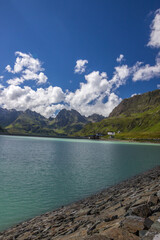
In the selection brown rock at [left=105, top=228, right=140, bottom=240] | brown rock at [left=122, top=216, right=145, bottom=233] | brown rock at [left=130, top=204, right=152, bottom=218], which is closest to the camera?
brown rock at [left=105, top=228, right=140, bottom=240]

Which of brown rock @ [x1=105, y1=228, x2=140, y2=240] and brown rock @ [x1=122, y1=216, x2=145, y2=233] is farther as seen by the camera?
brown rock @ [x1=122, y1=216, x2=145, y2=233]

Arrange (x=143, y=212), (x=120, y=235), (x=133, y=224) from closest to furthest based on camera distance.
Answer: (x=120, y=235)
(x=133, y=224)
(x=143, y=212)

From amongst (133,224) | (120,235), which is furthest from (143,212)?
(120,235)

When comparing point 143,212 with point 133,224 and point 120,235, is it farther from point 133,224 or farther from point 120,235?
point 120,235

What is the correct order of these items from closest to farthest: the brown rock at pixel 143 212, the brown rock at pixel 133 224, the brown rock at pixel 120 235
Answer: the brown rock at pixel 120 235
the brown rock at pixel 133 224
the brown rock at pixel 143 212

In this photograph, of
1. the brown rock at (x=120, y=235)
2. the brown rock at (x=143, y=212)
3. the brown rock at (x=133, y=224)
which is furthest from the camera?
the brown rock at (x=143, y=212)

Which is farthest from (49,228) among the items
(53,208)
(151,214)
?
(151,214)

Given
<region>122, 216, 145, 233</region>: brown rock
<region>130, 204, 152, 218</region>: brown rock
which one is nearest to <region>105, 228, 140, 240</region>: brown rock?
<region>122, 216, 145, 233</region>: brown rock

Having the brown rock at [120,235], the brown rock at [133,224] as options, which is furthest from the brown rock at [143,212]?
the brown rock at [120,235]

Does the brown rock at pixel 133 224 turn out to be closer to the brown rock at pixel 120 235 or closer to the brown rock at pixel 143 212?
the brown rock at pixel 120 235

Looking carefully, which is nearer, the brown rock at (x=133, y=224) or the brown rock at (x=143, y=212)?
the brown rock at (x=133, y=224)

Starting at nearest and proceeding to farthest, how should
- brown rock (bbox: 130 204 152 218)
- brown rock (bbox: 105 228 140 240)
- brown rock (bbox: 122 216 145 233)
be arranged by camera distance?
1. brown rock (bbox: 105 228 140 240)
2. brown rock (bbox: 122 216 145 233)
3. brown rock (bbox: 130 204 152 218)

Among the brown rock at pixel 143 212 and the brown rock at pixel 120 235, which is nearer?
the brown rock at pixel 120 235

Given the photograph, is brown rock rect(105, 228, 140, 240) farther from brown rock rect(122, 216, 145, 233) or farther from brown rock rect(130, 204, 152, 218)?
brown rock rect(130, 204, 152, 218)
